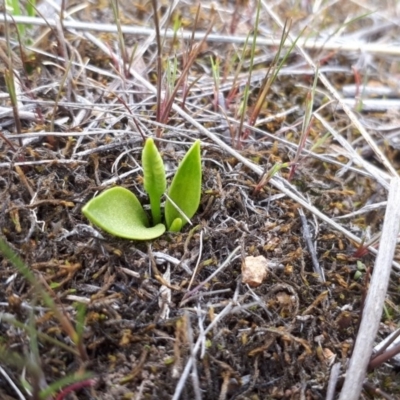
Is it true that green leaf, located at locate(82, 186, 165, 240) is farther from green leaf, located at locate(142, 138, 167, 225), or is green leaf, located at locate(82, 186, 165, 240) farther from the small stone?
the small stone

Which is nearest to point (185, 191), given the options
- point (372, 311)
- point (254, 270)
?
point (254, 270)

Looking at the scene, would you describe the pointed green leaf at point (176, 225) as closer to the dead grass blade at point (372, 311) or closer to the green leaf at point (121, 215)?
the green leaf at point (121, 215)

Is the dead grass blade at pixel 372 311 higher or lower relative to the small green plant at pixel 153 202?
lower

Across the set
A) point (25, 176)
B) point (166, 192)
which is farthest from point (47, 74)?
point (166, 192)

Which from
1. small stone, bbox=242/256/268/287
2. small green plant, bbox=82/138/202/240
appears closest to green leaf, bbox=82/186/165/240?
small green plant, bbox=82/138/202/240

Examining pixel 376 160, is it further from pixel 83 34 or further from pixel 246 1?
pixel 83 34

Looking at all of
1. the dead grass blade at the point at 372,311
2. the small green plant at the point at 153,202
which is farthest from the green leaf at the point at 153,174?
the dead grass blade at the point at 372,311

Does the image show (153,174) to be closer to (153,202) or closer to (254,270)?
(153,202)
